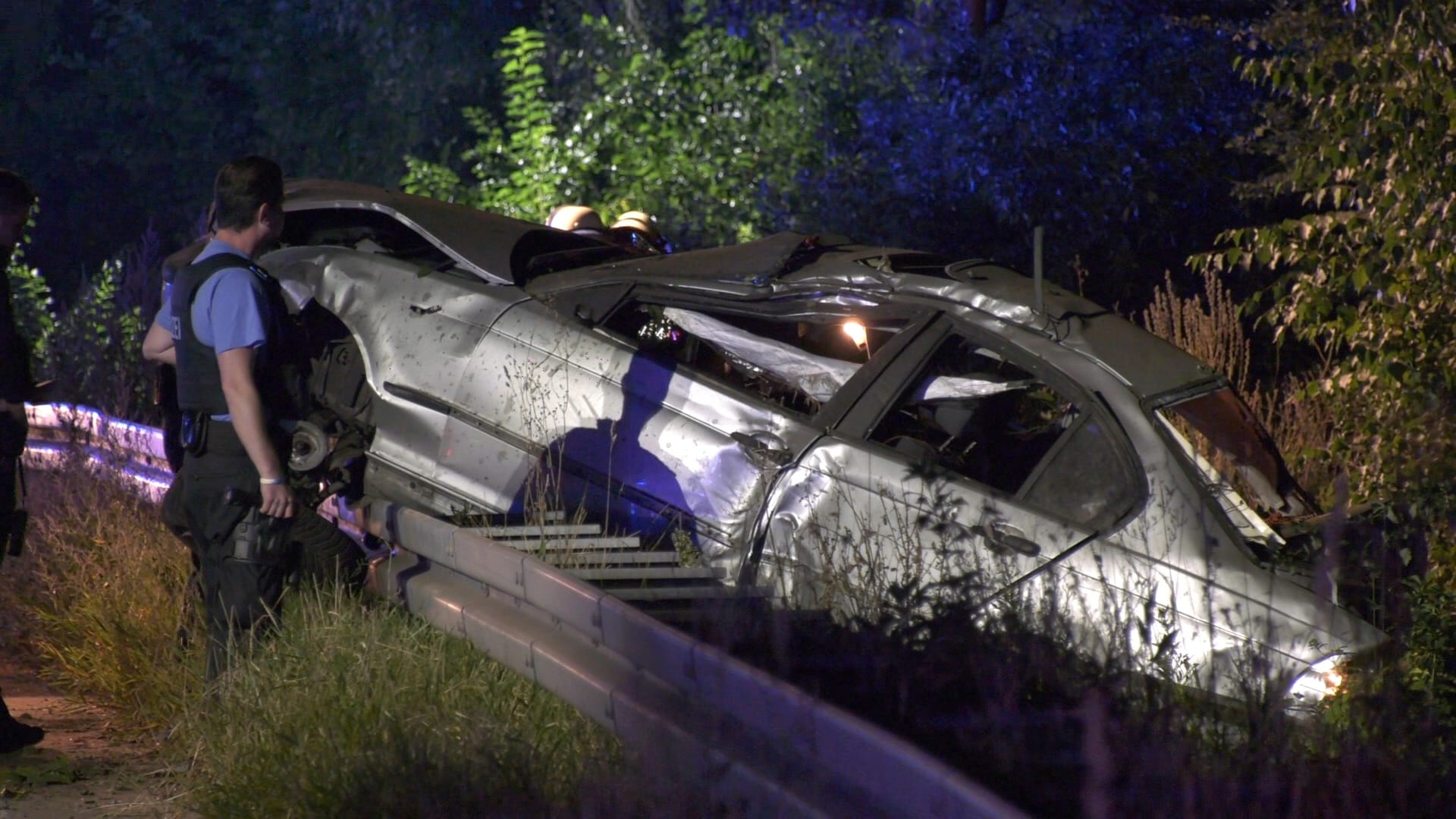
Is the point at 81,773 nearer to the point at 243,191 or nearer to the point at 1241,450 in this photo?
the point at 243,191

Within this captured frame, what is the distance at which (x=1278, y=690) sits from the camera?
375 cm

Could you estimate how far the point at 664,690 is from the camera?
144 inches

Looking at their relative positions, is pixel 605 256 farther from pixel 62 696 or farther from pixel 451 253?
pixel 62 696

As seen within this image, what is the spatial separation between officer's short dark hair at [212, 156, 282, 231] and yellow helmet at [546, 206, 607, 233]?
3021 mm

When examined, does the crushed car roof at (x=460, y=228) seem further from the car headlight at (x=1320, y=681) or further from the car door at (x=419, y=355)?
the car headlight at (x=1320, y=681)

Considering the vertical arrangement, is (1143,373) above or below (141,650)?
above

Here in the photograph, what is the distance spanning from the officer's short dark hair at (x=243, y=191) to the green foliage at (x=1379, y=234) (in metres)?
3.88

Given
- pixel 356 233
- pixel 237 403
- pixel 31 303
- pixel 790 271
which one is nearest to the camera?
pixel 237 403

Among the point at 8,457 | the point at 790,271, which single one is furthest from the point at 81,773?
the point at 790,271

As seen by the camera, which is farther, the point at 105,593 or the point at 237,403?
the point at 105,593

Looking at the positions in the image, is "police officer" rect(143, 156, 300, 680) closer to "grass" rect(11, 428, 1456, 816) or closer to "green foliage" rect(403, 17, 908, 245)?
"grass" rect(11, 428, 1456, 816)

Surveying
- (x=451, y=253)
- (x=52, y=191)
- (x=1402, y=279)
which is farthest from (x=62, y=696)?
(x=52, y=191)

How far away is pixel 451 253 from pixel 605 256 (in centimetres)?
70

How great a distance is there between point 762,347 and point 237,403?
2004 millimetres
